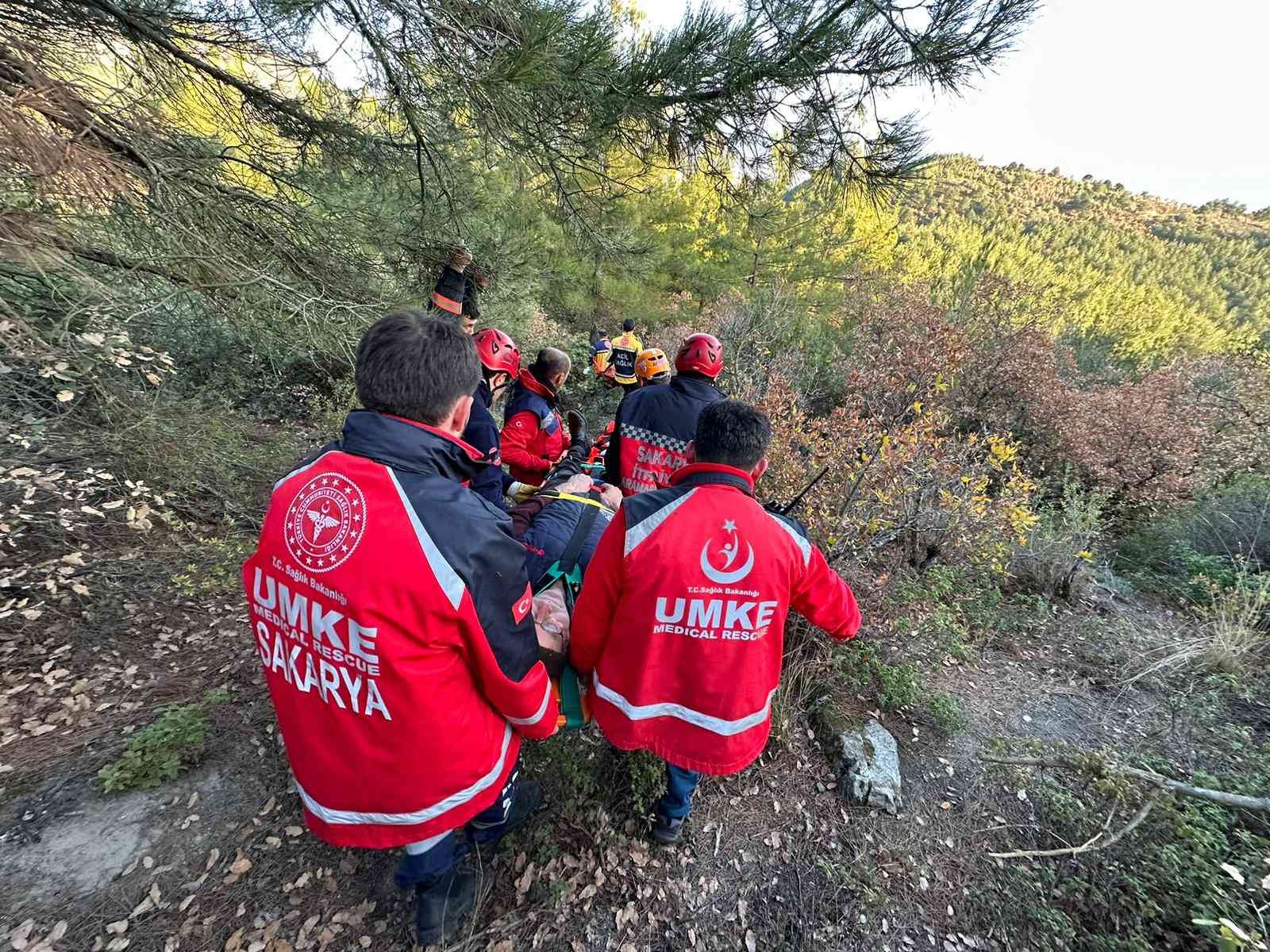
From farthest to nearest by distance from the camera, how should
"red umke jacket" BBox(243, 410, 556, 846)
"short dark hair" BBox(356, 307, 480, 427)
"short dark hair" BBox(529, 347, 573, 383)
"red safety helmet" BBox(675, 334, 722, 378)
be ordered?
"short dark hair" BBox(529, 347, 573, 383) < "red safety helmet" BBox(675, 334, 722, 378) < "short dark hair" BBox(356, 307, 480, 427) < "red umke jacket" BBox(243, 410, 556, 846)

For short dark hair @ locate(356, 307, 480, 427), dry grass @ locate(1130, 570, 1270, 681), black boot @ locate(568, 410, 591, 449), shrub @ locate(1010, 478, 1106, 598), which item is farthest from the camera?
shrub @ locate(1010, 478, 1106, 598)

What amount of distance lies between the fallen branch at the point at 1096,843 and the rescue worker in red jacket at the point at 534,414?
3347mm

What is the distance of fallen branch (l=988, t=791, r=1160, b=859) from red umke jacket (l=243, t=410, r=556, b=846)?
241 cm

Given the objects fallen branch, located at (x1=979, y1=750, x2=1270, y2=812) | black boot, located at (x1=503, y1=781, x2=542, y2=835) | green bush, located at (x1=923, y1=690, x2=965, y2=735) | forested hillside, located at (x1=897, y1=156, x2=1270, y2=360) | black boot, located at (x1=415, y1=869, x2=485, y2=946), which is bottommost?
black boot, located at (x1=415, y1=869, x2=485, y2=946)

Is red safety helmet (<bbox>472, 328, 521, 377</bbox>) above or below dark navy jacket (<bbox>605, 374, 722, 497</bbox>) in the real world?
above

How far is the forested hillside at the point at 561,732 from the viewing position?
2105 mm

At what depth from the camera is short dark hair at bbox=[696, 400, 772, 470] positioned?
5.61ft

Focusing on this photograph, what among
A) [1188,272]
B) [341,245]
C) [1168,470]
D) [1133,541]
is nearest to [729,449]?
[341,245]

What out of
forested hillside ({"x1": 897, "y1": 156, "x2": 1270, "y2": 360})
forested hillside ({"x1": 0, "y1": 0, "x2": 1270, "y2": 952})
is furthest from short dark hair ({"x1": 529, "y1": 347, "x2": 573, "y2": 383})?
forested hillside ({"x1": 897, "y1": 156, "x2": 1270, "y2": 360})

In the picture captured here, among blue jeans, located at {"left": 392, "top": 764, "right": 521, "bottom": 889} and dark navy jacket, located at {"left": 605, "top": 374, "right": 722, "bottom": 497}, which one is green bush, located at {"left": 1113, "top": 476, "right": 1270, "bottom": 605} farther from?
blue jeans, located at {"left": 392, "top": 764, "right": 521, "bottom": 889}

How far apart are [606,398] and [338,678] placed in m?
9.39

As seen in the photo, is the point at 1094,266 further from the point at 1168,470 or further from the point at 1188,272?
the point at 1168,470

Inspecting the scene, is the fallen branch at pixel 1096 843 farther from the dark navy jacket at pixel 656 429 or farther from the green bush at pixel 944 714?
the dark navy jacket at pixel 656 429

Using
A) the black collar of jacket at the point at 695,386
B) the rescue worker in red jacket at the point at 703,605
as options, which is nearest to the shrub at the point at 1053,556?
→ the black collar of jacket at the point at 695,386
